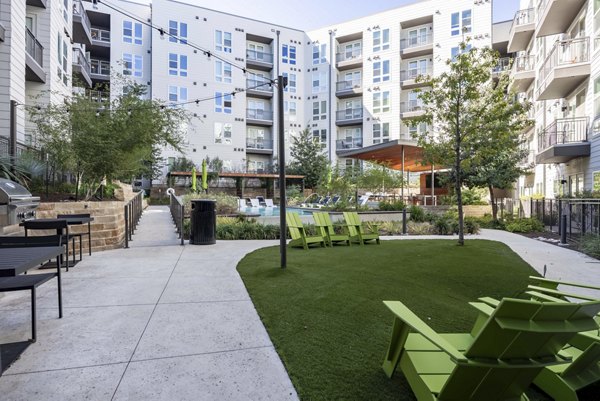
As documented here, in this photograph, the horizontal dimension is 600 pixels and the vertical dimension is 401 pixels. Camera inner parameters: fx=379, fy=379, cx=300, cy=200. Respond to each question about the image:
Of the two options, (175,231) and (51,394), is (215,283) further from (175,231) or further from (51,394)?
(175,231)

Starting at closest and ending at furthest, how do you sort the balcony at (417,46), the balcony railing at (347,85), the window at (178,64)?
1. the window at (178,64)
2. the balcony at (417,46)
3. the balcony railing at (347,85)

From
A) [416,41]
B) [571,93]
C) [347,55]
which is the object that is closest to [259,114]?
[347,55]

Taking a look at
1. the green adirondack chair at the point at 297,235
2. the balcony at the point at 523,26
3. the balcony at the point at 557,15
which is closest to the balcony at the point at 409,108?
the balcony at the point at 523,26

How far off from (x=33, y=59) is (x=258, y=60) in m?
27.6

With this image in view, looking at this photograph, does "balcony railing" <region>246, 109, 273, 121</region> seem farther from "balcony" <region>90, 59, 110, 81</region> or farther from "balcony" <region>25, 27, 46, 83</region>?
"balcony" <region>25, 27, 46, 83</region>

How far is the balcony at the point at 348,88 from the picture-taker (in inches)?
1585

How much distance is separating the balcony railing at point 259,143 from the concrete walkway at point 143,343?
113 feet

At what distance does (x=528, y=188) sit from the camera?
2845 cm

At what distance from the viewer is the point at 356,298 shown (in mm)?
4926

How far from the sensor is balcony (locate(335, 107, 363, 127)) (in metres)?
40.2

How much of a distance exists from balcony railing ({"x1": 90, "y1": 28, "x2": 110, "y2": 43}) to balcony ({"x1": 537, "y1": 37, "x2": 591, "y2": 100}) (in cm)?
3560

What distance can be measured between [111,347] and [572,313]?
3.50 meters

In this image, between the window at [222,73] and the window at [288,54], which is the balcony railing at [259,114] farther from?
the window at [288,54]

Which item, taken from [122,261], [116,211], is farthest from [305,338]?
[116,211]
